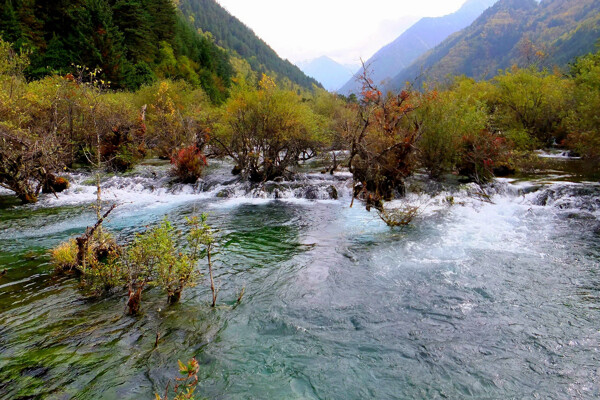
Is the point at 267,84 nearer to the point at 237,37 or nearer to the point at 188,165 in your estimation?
the point at 188,165

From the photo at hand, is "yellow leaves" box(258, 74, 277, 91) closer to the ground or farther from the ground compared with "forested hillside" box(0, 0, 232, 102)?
closer to the ground

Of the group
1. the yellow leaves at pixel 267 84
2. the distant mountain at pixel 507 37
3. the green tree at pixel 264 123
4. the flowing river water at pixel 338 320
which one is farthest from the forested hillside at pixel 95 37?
the distant mountain at pixel 507 37

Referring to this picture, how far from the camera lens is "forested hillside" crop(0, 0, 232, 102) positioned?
36625 millimetres

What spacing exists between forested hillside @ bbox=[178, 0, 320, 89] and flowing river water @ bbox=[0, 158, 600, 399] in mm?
131360

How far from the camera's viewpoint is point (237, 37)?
151 meters

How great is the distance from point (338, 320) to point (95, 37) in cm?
5004

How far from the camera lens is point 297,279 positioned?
337 inches

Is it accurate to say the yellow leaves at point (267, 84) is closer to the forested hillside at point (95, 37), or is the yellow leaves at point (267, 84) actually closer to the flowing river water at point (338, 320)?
the flowing river water at point (338, 320)

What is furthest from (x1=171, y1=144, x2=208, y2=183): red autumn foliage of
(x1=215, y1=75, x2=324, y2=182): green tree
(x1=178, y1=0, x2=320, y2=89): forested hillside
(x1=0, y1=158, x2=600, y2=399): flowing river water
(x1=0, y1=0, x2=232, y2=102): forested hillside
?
(x1=178, y1=0, x2=320, y2=89): forested hillside

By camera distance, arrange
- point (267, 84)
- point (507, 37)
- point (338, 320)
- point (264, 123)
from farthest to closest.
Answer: point (507, 37), point (264, 123), point (267, 84), point (338, 320)

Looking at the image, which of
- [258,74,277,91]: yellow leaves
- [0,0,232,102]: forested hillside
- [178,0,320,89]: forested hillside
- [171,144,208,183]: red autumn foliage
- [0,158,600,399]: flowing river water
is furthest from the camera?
[178,0,320,89]: forested hillside

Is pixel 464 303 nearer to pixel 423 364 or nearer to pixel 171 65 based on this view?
pixel 423 364

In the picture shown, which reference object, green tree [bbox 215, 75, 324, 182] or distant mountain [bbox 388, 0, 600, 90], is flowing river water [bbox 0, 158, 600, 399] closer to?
green tree [bbox 215, 75, 324, 182]

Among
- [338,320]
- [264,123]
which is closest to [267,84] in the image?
[264,123]
